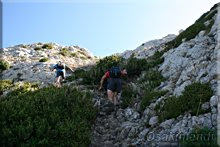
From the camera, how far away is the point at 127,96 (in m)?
18.7

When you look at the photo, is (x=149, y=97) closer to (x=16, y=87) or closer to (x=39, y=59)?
(x=16, y=87)

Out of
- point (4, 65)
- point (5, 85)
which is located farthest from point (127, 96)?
point (4, 65)

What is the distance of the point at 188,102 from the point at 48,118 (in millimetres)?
5483

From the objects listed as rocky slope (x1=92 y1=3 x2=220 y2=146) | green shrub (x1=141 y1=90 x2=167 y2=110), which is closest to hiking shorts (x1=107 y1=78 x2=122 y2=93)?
rocky slope (x1=92 y1=3 x2=220 y2=146)

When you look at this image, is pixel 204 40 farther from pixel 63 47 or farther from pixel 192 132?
pixel 63 47

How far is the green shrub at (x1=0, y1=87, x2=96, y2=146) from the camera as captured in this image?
1376cm

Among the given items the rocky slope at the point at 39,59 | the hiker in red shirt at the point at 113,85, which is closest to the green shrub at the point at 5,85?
the rocky slope at the point at 39,59

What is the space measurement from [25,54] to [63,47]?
4349mm

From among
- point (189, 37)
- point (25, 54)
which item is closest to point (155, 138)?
point (189, 37)

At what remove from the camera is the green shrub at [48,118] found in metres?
13.8

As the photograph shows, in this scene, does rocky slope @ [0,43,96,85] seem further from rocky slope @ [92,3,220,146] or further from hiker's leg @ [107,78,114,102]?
rocky slope @ [92,3,220,146]

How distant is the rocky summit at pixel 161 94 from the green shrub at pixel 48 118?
176 millimetres

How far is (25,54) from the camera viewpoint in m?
33.3

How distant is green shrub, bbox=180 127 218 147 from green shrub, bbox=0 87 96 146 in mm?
3887
